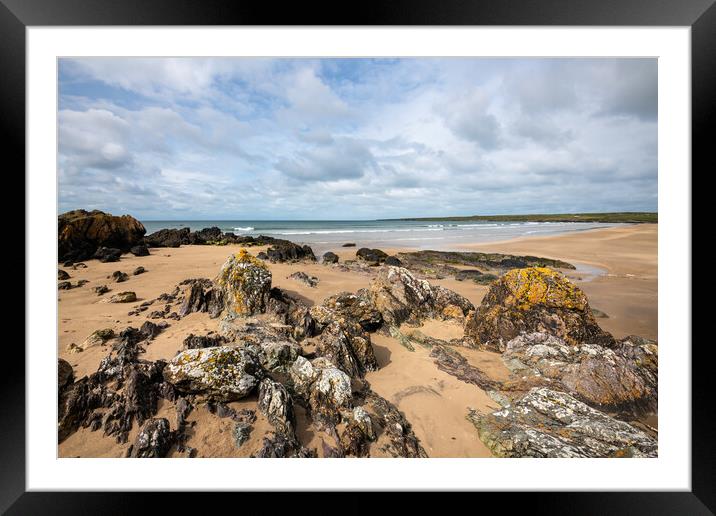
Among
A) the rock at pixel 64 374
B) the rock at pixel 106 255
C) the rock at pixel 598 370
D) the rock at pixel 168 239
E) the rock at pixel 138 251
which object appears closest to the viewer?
the rock at pixel 64 374

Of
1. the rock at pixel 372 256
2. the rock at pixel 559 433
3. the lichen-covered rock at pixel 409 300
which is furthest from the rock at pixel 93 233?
the rock at pixel 559 433

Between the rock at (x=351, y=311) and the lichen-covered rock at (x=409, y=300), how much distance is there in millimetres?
Answer: 322

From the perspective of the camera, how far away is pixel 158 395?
210 cm

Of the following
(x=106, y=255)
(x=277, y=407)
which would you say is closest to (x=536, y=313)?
(x=277, y=407)

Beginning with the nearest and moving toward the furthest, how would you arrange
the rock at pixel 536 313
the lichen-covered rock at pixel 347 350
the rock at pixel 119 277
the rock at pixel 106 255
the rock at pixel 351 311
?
the lichen-covered rock at pixel 347 350 < the rock at pixel 536 313 < the rock at pixel 351 311 < the rock at pixel 119 277 < the rock at pixel 106 255

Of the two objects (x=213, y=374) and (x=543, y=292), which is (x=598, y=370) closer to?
(x=543, y=292)

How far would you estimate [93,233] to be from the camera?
8711 mm

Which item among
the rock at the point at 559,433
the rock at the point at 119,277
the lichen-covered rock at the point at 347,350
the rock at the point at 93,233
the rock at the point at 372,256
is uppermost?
the rock at the point at 93,233

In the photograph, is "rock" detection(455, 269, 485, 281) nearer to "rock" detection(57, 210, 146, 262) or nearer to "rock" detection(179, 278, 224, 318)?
"rock" detection(179, 278, 224, 318)

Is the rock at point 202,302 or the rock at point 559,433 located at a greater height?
the rock at point 202,302

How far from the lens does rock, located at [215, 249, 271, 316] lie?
3770 mm

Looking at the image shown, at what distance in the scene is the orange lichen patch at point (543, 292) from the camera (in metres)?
3.48
